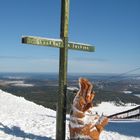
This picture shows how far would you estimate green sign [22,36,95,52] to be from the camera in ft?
31.0

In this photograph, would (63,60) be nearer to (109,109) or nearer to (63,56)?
(63,56)

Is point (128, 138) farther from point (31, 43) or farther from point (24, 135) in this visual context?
point (31, 43)

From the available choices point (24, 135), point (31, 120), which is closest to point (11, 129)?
point (24, 135)

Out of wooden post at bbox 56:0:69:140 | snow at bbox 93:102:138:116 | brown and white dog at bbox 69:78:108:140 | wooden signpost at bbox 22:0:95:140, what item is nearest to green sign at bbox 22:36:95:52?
wooden signpost at bbox 22:0:95:140

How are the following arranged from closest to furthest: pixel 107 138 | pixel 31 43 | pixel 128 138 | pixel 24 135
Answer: pixel 31 43 → pixel 24 135 → pixel 107 138 → pixel 128 138

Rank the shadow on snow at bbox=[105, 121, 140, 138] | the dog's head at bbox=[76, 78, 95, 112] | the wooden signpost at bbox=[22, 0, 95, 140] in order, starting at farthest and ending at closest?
the shadow on snow at bbox=[105, 121, 140, 138], the wooden signpost at bbox=[22, 0, 95, 140], the dog's head at bbox=[76, 78, 95, 112]

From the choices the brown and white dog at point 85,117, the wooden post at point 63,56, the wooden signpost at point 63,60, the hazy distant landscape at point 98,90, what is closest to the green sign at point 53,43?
the wooden signpost at point 63,60

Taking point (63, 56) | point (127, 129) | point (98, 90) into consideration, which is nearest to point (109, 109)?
point (127, 129)

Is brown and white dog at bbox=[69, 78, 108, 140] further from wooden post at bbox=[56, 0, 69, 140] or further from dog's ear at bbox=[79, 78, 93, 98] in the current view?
wooden post at bbox=[56, 0, 69, 140]

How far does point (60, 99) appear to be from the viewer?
10516 mm

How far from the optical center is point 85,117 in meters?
9.91

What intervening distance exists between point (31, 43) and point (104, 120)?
8.76 ft

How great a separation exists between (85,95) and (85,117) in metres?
0.57

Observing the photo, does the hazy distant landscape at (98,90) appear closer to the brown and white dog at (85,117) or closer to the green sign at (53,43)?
the brown and white dog at (85,117)
